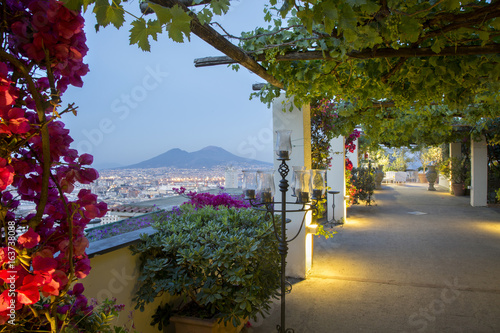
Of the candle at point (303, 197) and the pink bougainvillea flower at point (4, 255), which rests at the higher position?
the pink bougainvillea flower at point (4, 255)

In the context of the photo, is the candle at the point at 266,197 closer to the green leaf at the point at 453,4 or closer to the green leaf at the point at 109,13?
the green leaf at the point at 453,4

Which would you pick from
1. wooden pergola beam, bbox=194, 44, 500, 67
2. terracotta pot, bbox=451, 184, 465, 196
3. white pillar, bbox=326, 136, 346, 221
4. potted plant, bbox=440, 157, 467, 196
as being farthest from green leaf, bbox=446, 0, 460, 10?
terracotta pot, bbox=451, 184, 465, 196

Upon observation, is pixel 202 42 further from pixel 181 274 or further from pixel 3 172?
pixel 3 172

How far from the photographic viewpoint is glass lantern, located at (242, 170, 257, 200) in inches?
95.7

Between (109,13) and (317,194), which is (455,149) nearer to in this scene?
(317,194)

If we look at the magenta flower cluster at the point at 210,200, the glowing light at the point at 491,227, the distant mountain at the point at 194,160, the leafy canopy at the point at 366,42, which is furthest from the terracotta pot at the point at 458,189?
the magenta flower cluster at the point at 210,200

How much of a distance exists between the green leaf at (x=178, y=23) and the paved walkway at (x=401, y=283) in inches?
99.6

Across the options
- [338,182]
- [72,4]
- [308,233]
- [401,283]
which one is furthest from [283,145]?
[338,182]

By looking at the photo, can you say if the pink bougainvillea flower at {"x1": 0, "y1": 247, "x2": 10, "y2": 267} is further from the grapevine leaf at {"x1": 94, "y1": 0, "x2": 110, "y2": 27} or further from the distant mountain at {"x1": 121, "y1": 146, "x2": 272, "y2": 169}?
the distant mountain at {"x1": 121, "y1": 146, "x2": 272, "y2": 169}

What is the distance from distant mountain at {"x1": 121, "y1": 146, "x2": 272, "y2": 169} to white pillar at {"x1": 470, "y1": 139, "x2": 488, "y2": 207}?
8.39 meters

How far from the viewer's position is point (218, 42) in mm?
1987

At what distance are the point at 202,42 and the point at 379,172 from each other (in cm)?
1364

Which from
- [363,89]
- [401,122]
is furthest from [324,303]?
[401,122]

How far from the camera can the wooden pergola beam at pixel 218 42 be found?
4.68ft
